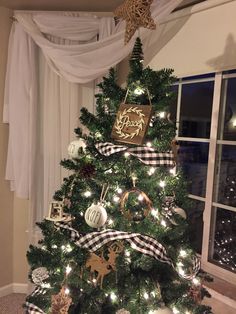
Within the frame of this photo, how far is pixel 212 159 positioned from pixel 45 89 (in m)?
1.29

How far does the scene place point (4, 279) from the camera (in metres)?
2.55

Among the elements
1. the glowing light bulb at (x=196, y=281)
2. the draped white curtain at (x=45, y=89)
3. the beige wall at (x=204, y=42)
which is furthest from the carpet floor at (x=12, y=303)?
the beige wall at (x=204, y=42)

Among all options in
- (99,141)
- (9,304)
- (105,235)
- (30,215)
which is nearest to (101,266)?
(105,235)

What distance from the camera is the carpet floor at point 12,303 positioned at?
2.38 meters

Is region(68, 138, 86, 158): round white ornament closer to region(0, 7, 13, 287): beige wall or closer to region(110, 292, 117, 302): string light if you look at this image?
region(110, 292, 117, 302): string light

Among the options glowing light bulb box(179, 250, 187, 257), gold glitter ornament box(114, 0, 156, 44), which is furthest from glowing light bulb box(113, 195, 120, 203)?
gold glitter ornament box(114, 0, 156, 44)

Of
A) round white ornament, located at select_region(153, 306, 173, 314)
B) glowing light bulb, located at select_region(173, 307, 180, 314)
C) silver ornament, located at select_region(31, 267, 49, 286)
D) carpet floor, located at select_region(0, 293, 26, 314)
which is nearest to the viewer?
round white ornament, located at select_region(153, 306, 173, 314)

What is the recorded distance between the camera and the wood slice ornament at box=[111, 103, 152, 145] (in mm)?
1229

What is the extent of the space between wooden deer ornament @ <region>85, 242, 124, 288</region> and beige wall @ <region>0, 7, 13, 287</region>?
1398 millimetres

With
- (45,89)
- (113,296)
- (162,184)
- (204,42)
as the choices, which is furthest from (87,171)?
(45,89)

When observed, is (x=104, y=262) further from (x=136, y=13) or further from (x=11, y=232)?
(x=11, y=232)

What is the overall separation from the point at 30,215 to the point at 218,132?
1.50 meters

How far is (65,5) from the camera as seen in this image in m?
2.09

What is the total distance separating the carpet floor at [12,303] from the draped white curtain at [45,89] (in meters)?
0.74
